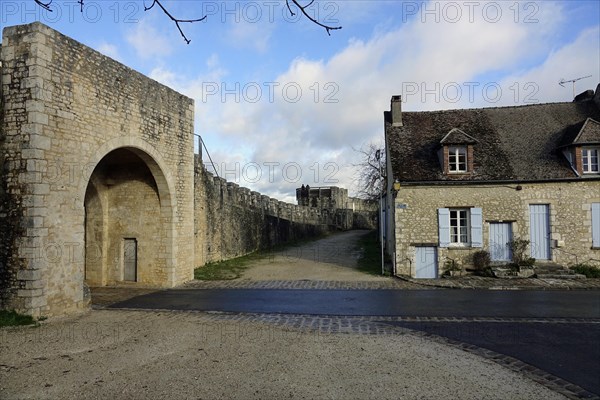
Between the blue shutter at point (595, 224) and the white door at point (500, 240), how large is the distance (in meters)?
2.69

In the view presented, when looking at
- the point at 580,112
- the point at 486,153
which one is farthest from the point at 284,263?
the point at 580,112

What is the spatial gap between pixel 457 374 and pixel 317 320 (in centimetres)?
342

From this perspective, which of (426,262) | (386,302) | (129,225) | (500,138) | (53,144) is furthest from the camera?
(500,138)

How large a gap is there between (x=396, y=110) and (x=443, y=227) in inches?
217

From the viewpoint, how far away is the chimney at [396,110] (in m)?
16.7

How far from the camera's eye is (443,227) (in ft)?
45.8

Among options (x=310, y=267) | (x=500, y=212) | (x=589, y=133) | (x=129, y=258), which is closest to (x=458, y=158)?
(x=500, y=212)

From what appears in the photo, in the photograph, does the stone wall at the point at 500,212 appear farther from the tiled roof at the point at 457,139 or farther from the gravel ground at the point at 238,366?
the gravel ground at the point at 238,366

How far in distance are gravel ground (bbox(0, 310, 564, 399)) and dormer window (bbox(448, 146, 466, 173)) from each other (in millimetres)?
9180

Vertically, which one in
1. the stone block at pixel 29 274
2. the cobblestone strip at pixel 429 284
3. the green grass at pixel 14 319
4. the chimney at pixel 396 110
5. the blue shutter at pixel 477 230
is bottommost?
the cobblestone strip at pixel 429 284

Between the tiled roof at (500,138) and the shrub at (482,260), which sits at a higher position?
the tiled roof at (500,138)

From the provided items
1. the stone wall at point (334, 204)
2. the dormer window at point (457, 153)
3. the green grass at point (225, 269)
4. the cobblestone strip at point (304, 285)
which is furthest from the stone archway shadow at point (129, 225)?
the stone wall at point (334, 204)

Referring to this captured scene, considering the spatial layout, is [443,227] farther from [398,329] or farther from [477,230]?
[398,329]

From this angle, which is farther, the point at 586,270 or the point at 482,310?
the point at 586,270
